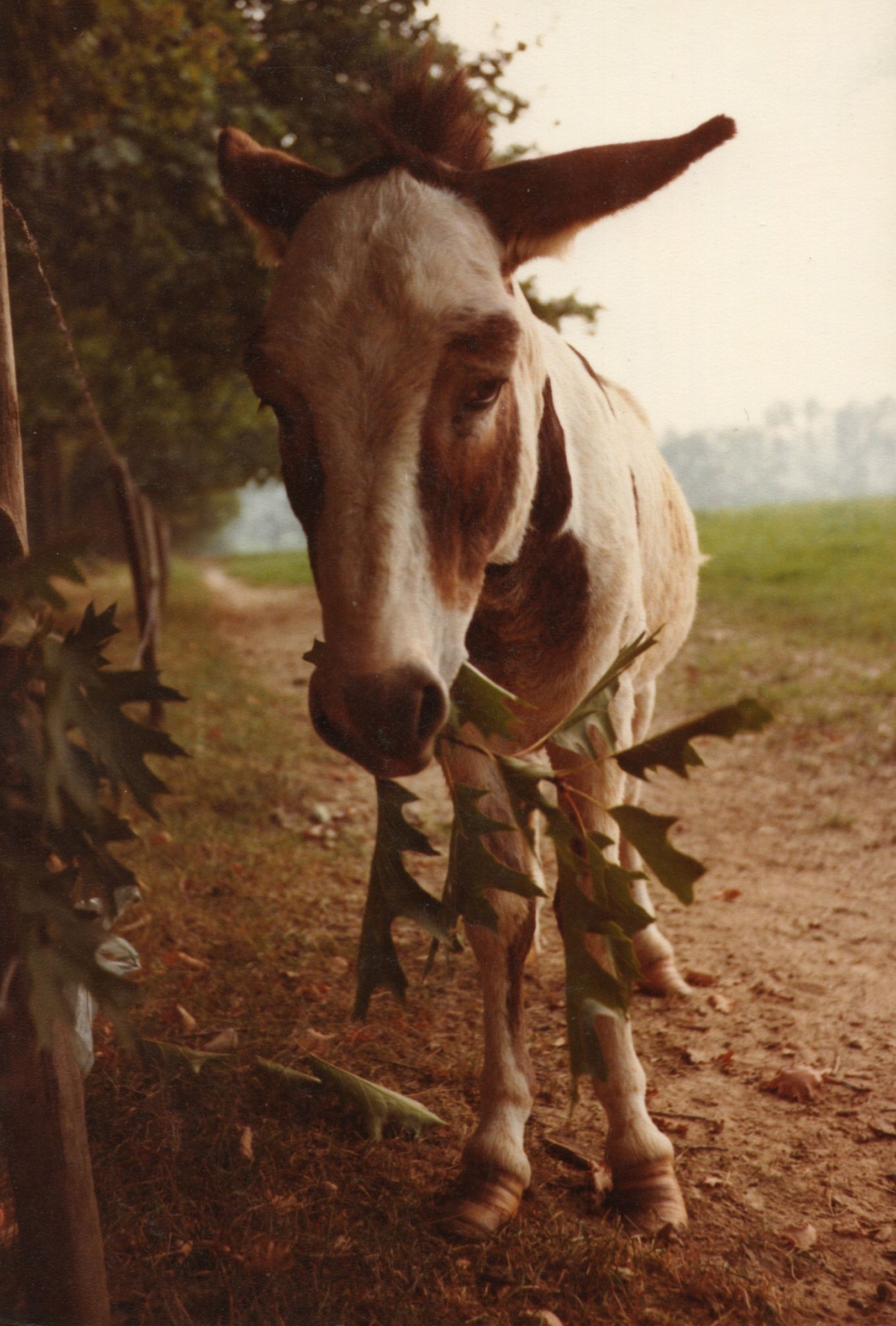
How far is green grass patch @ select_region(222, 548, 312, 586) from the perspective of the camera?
908cm

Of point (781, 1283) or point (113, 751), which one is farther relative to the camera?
point (781, 1283)

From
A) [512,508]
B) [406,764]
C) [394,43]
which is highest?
[394,43]

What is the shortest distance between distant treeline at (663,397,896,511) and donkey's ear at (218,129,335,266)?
4.23ft

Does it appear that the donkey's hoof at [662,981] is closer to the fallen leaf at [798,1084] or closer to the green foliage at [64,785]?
the fallen leaf at [798,1084]

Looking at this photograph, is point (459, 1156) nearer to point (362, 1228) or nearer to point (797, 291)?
point (362, 1228)

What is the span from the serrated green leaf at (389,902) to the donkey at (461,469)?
0.23 metres

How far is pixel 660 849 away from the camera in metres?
1.54

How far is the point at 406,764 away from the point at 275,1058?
1458mm

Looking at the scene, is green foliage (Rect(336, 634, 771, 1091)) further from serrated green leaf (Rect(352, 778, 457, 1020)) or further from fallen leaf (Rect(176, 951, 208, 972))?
fallen leaf (Rect(176, 951, 208, 972))

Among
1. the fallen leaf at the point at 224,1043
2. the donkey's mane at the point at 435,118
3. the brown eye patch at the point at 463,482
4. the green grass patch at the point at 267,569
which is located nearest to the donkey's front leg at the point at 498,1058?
the brown eye patch at the point at 463,482

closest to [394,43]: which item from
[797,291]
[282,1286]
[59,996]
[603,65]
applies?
[603,65]

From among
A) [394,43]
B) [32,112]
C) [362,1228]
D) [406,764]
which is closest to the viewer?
[406,764]

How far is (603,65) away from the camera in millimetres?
2154

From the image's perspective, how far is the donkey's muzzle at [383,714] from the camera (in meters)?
1.41
